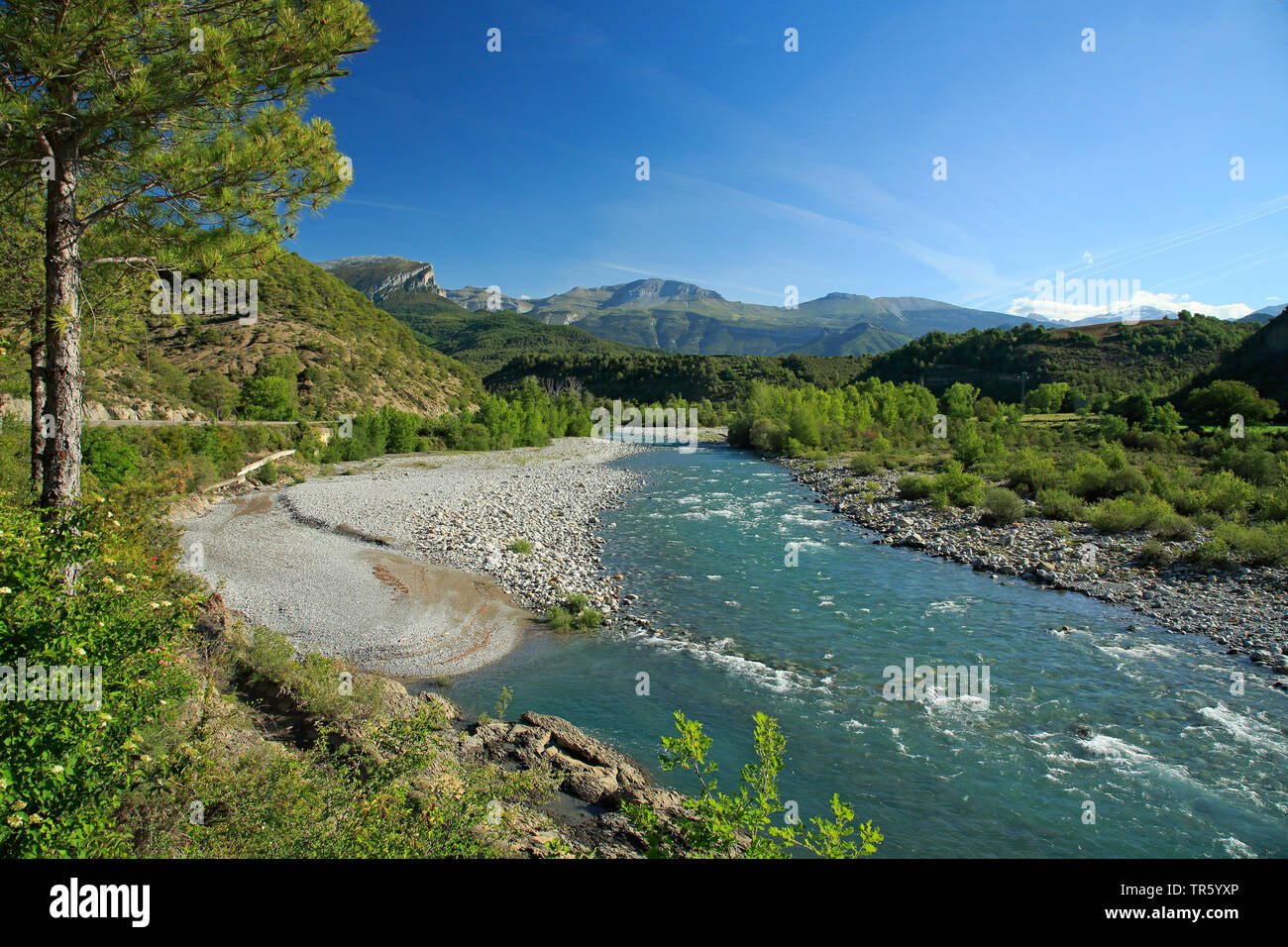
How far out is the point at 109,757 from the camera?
344 centimetres

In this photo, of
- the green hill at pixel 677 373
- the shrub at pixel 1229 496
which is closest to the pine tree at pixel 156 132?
the shrub at pixel 1229 496

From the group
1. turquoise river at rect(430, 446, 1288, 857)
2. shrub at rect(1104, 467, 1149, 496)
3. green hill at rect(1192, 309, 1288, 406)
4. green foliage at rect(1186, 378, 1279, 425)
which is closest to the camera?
turquoise river at rect(430, 446, 1288, 857)

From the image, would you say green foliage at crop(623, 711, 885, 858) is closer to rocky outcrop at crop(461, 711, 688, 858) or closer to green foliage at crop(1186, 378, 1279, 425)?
rocky outcrop at crop(461, 711, 688, 858)

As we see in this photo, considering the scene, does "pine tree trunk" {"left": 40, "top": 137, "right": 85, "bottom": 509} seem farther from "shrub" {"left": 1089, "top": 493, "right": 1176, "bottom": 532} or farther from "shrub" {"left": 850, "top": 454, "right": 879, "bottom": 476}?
"shrub" {"left": 850, "top": 454, "right": 879, "bottom": 476}

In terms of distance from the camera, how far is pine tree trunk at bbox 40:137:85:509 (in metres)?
5.16

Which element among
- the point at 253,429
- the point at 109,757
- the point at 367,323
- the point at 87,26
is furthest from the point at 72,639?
the point at 367,323

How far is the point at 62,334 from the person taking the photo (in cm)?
518

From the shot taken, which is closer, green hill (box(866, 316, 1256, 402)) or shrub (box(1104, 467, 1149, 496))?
shrub (box(1104, 467, 1149, 496))

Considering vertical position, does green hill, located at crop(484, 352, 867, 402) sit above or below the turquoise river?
above

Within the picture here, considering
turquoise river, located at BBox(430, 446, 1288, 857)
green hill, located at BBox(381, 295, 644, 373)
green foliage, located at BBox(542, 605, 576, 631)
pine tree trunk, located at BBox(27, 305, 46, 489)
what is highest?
green hill, located at BBox(381, 295, 644, 373)

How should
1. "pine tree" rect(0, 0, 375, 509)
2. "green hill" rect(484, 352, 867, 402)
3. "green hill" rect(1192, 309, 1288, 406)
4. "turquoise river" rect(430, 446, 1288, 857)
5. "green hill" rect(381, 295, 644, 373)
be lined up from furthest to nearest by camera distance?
1. "green hill" rect(381, 295, 644, 373)
2. "green hill" rect(484, 352, 867, 402)
3. "green hill" rect(1192, 309, 1288, 406)
4. "turquoise river" rect(430, 446, 1288, 857)
5. "pine tree" rect(0, 0, 375, 509)

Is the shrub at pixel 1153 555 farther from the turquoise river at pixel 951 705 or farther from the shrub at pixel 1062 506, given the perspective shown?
the shrub at pixel 1062 506

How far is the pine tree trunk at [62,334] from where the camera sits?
5160mm

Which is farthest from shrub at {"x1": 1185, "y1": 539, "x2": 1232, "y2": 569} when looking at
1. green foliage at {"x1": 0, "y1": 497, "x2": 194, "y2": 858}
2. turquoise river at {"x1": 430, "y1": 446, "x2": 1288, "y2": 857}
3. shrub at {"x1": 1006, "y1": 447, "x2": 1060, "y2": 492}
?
green foliage at {"x1": 0, "y1": 497, "x2": 194, "y2": 858}
